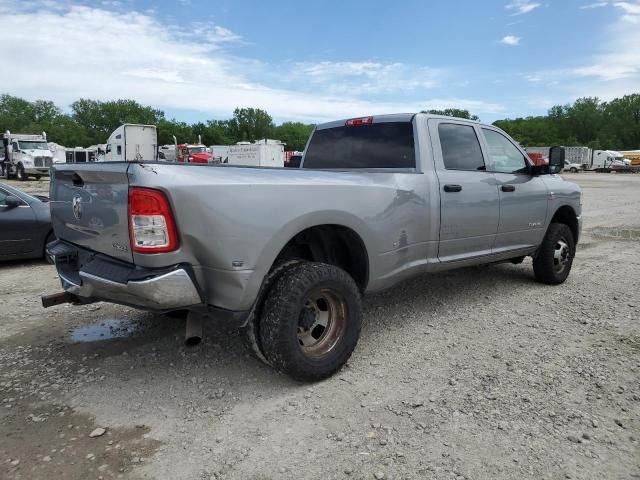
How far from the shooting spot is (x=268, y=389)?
3.29m

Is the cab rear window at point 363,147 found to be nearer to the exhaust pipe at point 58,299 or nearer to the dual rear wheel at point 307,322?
the dual rear wheel at point 307,322

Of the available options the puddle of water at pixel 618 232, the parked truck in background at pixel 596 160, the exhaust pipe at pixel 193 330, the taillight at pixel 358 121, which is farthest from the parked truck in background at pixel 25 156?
the parked truck in background at pixel 596 160

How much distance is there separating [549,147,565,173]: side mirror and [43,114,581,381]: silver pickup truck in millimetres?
816

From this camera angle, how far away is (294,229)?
3121mm

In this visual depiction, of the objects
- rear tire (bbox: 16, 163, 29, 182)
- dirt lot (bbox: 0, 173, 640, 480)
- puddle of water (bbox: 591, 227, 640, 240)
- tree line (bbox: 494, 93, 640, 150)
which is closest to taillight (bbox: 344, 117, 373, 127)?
dirt lot (bbox: 0, 173, 640, 480)

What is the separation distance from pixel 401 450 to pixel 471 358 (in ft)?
4.49

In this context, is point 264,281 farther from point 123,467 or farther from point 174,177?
point 123,467

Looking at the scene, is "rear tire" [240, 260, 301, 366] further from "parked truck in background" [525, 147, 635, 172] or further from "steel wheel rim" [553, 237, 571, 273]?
"parked truck in background" [525, 147, 635, 172]

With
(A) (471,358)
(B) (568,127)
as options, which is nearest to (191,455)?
(A) (471,358)

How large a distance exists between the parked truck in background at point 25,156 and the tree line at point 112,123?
68.5 m

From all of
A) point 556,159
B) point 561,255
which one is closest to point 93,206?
point 556,159

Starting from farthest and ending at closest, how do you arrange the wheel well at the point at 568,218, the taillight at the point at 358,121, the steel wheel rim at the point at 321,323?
the wheel well at the point at 568,218, the taillight at the point at 358,121, the steel wheel rim at the point at 321,323

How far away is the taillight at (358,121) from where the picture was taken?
4.58 m

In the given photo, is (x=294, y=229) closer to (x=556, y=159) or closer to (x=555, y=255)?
(x=556, y=159)
